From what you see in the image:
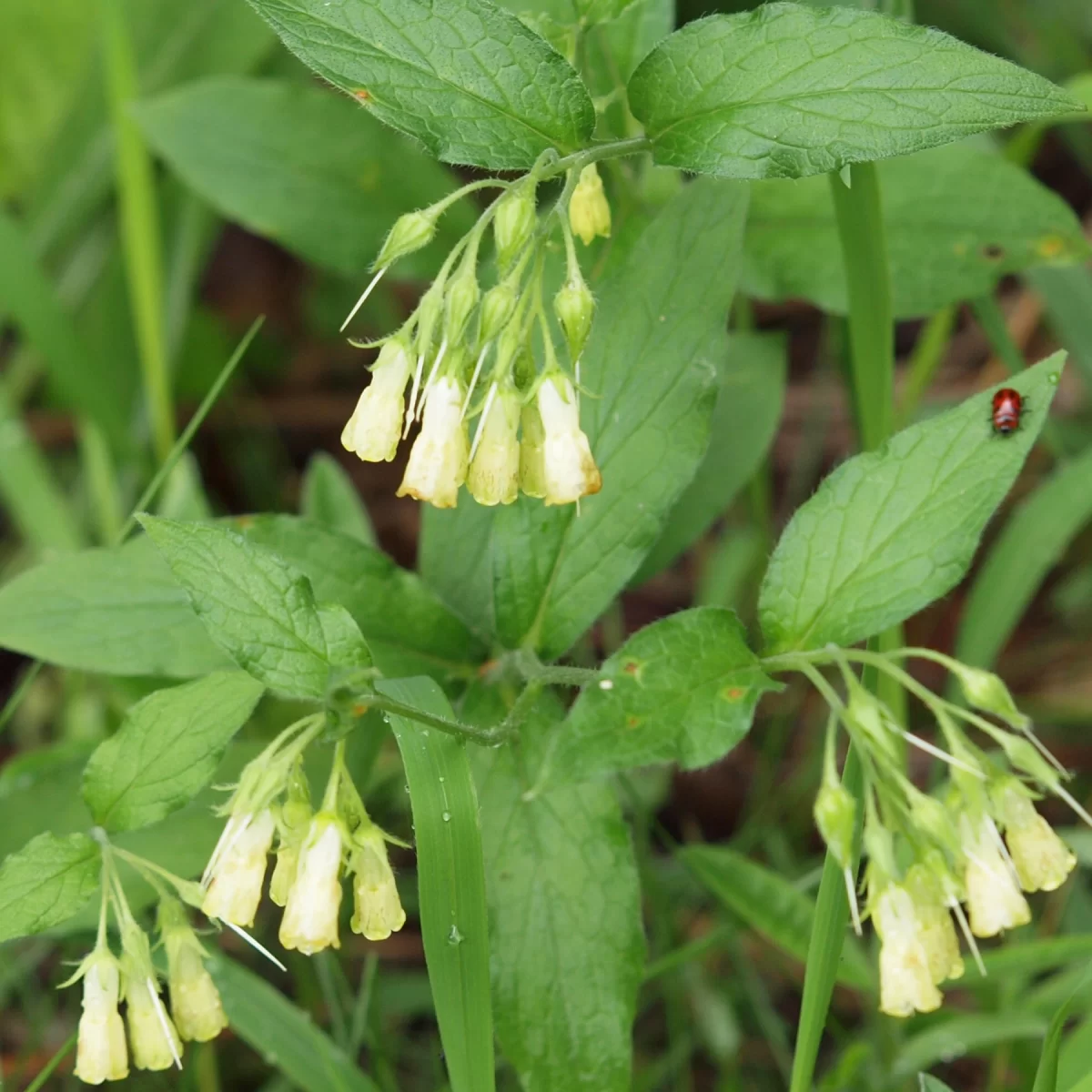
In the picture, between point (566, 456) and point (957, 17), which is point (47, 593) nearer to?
point (566, 456)

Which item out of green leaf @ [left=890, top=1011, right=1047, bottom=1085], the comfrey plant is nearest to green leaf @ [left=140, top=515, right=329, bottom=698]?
the comfrey plant

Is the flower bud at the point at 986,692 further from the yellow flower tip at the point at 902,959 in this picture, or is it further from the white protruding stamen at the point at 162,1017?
the white protruding stamen at the point at 162,1017

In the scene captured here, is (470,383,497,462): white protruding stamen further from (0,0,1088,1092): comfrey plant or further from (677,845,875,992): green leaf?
(677,845,875,992): green leaf

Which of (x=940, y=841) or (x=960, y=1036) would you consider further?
(x=960, y=1036)

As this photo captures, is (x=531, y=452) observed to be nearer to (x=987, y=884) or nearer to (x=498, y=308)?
(x=498, y=308)

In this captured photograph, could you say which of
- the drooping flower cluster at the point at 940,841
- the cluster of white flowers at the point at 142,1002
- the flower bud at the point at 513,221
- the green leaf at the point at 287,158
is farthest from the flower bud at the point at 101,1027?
Result: the green leaf at the point at 287,158

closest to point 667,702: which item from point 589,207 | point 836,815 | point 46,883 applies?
point 836,815
